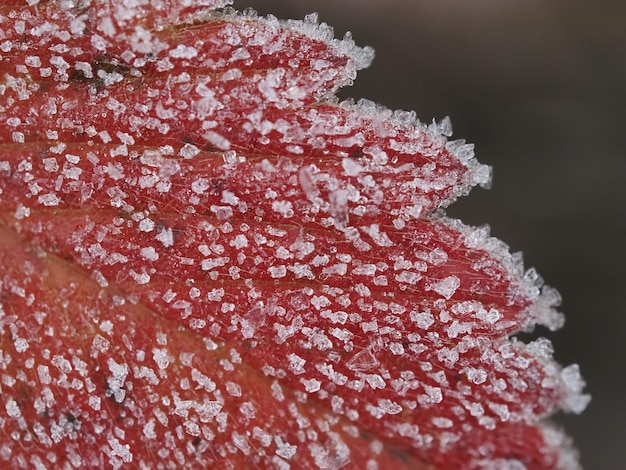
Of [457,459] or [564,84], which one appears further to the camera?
[564,84]

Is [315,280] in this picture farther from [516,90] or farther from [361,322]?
[516,90]

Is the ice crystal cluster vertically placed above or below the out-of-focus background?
below

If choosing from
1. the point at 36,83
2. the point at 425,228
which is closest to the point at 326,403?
the point at 425,228

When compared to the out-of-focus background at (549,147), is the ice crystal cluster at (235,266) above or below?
below

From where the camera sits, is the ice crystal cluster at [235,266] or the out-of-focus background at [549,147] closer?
the ice crystal cluster at [235,266]
